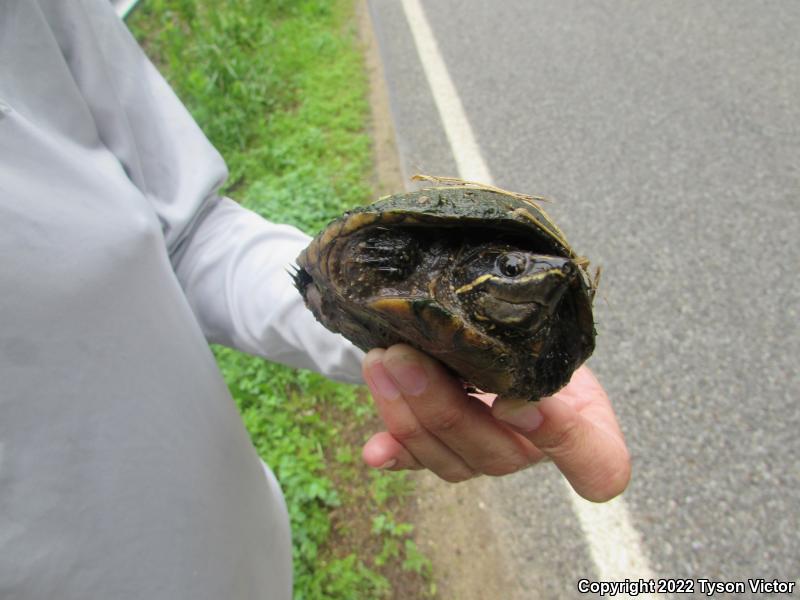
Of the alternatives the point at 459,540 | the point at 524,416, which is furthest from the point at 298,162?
the point at 524,416

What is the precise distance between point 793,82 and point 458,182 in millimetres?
3799

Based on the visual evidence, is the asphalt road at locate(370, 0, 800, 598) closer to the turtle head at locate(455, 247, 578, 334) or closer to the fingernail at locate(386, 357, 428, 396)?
the fingernail at locate(386, 357, 428, 396)

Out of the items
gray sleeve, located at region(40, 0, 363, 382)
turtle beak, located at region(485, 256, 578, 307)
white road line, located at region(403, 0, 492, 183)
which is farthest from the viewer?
white road line, located at region(403, 0, 492, 183)

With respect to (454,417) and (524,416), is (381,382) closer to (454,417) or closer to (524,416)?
(454,417)

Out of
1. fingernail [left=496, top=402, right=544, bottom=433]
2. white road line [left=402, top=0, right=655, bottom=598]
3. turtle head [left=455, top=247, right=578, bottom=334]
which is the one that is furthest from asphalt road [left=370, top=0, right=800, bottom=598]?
turtle head [left=455, top=247, right=578, bottom=334]

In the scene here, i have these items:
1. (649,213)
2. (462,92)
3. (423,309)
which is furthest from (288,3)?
(423,309)

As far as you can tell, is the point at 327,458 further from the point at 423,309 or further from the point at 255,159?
the point at 255,159

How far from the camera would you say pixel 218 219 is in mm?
1657

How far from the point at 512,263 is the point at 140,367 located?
0.79 metres

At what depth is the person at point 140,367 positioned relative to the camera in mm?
987

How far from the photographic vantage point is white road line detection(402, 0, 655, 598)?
1.93 metres

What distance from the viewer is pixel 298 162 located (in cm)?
369

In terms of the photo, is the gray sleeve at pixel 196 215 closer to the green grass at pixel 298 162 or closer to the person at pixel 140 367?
the person at pixel 140 367

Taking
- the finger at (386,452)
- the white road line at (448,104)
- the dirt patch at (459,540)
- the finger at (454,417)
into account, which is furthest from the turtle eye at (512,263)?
the white road line at (448,104)
